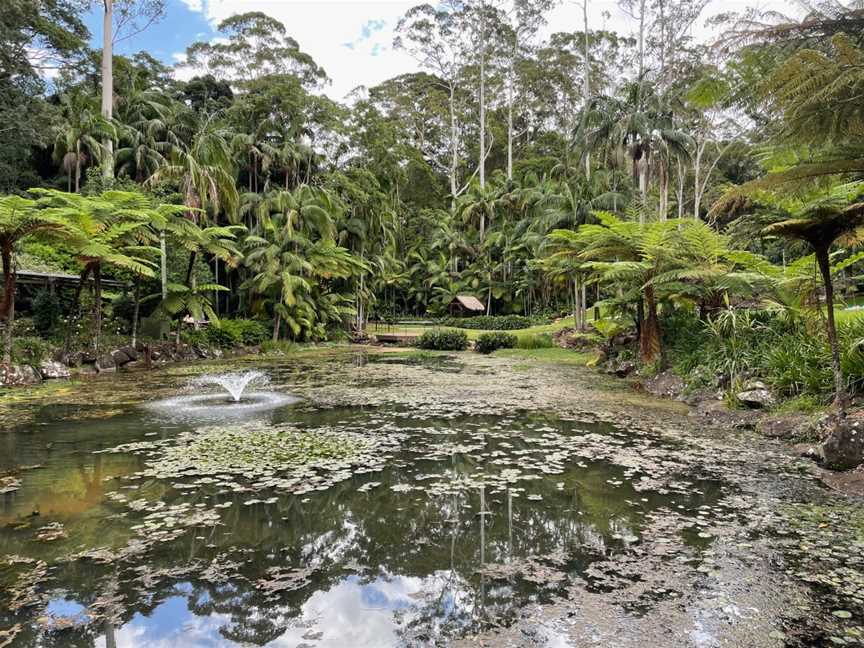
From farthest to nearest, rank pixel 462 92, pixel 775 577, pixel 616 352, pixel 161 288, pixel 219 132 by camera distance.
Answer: pixel 462 92 → pixel 219 132 → pixel 161 288 → pixel 616 352 → pixel 775 577

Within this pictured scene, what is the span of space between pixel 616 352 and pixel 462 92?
3182 centimetres

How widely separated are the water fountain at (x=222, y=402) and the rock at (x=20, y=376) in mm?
3106

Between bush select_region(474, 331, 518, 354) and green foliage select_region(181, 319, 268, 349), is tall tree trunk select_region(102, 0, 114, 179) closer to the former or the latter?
green foliage select_region(181, 319, 268, 349)

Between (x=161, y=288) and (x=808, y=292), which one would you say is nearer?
(x=808, y=292)

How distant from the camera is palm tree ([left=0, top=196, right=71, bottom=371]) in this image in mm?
9852

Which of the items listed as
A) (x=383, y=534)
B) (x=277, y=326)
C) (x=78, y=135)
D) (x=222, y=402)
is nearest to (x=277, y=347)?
(x=277, y=326)

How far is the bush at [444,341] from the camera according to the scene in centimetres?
2092

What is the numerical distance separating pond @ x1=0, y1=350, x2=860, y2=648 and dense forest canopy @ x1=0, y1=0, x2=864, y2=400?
9.21 ft

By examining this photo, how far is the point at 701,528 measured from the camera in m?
3.85

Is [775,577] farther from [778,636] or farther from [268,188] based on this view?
[268,188]

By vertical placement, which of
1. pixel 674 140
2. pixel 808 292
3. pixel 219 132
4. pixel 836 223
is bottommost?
pixel 808 292

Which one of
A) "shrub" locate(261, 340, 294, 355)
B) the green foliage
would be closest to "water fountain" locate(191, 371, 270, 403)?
the green foliage

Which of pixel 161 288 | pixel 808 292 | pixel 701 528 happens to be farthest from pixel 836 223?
pixel 161 288

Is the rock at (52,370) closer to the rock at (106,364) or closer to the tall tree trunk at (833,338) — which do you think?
the rock at (106,364)
